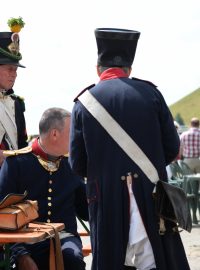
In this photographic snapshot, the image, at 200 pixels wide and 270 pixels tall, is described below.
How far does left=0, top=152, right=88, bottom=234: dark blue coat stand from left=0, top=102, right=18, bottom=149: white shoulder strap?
0.67 meters

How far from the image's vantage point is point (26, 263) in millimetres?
4512

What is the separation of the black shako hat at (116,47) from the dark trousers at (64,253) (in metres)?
1.15

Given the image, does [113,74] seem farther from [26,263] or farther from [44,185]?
[26,263]

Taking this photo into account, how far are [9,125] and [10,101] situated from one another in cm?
19

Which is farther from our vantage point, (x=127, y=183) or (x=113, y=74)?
(x=113, y=74)

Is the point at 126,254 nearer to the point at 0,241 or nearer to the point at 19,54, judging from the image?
the point at 0,241

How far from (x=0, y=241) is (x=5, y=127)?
59.8 inches

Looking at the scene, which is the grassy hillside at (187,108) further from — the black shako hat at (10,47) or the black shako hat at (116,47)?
the black shako hat at (116,47)

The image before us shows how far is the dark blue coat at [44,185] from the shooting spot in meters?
4.77

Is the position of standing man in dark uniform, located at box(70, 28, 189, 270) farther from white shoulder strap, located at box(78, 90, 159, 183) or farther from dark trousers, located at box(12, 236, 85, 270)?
dark trousers, located at box(12, 236, 85, 270)

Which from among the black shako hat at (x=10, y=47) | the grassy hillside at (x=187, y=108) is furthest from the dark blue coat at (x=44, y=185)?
the grassy hillside at (x=187, y=108)

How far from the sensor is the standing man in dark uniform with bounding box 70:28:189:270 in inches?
166

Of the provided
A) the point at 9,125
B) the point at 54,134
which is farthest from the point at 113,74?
the point at 9,125

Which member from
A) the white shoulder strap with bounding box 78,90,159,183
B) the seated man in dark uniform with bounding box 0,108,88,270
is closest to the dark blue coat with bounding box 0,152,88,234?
the seated man in dark uniform with bounding box 0,108,88,270
